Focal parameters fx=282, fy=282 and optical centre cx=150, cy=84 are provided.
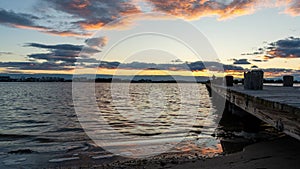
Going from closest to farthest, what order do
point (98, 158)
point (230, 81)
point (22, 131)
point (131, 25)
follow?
point (98, 158)
point (22, 131)
point (131, 25)
point (230, 81)

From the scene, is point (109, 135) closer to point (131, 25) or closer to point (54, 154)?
point (54, 154)

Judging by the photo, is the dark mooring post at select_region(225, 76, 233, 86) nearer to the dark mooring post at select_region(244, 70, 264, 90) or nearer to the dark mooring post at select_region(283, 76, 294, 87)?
the dark mooring post at select_region(283, 76, 294, 87)

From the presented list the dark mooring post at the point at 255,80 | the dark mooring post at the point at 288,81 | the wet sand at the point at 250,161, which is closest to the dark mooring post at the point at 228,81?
the dark mooring post at the point at 288,81

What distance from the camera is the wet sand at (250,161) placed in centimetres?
627

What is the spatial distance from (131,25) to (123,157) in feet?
34.8

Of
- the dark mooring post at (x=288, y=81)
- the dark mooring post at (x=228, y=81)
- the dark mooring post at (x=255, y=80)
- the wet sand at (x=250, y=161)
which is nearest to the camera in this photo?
the wet sand at (x=250, y=161)

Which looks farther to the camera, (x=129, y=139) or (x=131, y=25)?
(x=131, y=25)

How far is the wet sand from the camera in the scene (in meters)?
6.27

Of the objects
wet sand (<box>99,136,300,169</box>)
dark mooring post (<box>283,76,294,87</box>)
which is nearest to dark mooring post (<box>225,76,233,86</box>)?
dark mooring post (<box>283,76,294,87</box>)

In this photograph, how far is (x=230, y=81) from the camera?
24000 mm

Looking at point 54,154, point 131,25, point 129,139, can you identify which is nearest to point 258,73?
point 129,139

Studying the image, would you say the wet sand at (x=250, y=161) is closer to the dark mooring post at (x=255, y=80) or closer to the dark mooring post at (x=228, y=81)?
the dark mooring post at (x=255, y=80)

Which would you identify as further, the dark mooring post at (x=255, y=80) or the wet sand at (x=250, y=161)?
the dark mooring post at (x=255, y=80)

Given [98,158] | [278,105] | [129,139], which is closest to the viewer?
[278,105]
